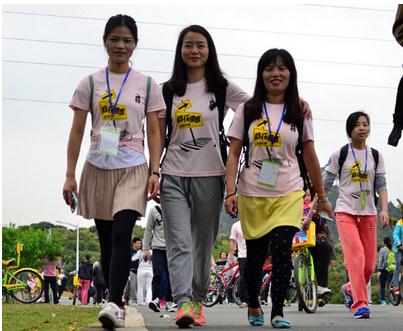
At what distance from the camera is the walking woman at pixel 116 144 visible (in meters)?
6.33

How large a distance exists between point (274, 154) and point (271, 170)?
131 mm

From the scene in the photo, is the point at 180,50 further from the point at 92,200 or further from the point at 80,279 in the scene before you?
the point at 80,279

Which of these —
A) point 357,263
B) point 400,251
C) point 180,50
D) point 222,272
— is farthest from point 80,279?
point 180,50

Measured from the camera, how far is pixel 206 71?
290 inches

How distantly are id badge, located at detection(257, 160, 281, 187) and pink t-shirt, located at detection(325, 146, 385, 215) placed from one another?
2.88 metres

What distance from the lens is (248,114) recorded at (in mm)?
7266

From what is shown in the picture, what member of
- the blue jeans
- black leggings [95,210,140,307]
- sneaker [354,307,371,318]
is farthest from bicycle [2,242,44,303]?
black leggings [95,210,140,307]

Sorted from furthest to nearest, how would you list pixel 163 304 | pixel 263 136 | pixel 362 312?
pixel 163 304 → pixel 362 312 → pixel 263 136

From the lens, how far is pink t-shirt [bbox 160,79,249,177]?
23.5 ft

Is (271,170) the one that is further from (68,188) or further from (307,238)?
(307,238)

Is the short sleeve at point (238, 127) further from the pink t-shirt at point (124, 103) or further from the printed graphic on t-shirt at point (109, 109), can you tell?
the printed graphic on t-shirt at point (109, 109)

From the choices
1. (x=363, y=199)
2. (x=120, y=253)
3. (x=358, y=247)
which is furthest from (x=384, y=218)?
(x=120, y=253)

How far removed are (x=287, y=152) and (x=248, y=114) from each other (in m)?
0.41

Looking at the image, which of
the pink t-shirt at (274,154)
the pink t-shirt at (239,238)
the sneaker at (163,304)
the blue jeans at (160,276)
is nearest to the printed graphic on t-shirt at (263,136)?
the pink t-shirt at (274,154)
